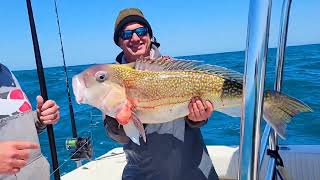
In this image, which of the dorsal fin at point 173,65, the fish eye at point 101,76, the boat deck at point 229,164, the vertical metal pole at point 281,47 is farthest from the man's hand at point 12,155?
the boat deck at point 229,164

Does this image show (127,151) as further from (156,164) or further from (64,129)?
(64,129)

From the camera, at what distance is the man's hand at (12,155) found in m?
1.91

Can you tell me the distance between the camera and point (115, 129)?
8.25 feet

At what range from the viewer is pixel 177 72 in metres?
2.29

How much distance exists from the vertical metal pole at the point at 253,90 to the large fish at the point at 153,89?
110cm

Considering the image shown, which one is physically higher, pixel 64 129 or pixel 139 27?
pixel 139 27

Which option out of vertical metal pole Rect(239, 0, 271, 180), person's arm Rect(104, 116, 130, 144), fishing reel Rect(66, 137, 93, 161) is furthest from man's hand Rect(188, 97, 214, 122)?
fishing reel Rect(66, 137, 93, 161)

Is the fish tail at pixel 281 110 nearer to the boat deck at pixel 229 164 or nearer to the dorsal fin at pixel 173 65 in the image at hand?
the dorsal fin at pixel 173 65

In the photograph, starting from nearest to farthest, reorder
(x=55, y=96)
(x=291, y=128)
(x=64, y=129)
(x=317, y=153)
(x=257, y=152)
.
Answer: (x=257, y=152) → (x=317, y=153) → (x=291, y=128) → (x=64, y=129) → (x=55, y=96)

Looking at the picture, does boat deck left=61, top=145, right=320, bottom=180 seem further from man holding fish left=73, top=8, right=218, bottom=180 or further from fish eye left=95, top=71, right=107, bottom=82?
fish eye left=95, top=71, right=107, bottom=82

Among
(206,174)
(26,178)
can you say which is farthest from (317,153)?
(26,178)

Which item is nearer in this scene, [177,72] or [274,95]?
[274,95]

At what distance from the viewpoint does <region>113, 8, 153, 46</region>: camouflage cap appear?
264 cm

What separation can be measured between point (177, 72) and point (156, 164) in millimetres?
662
